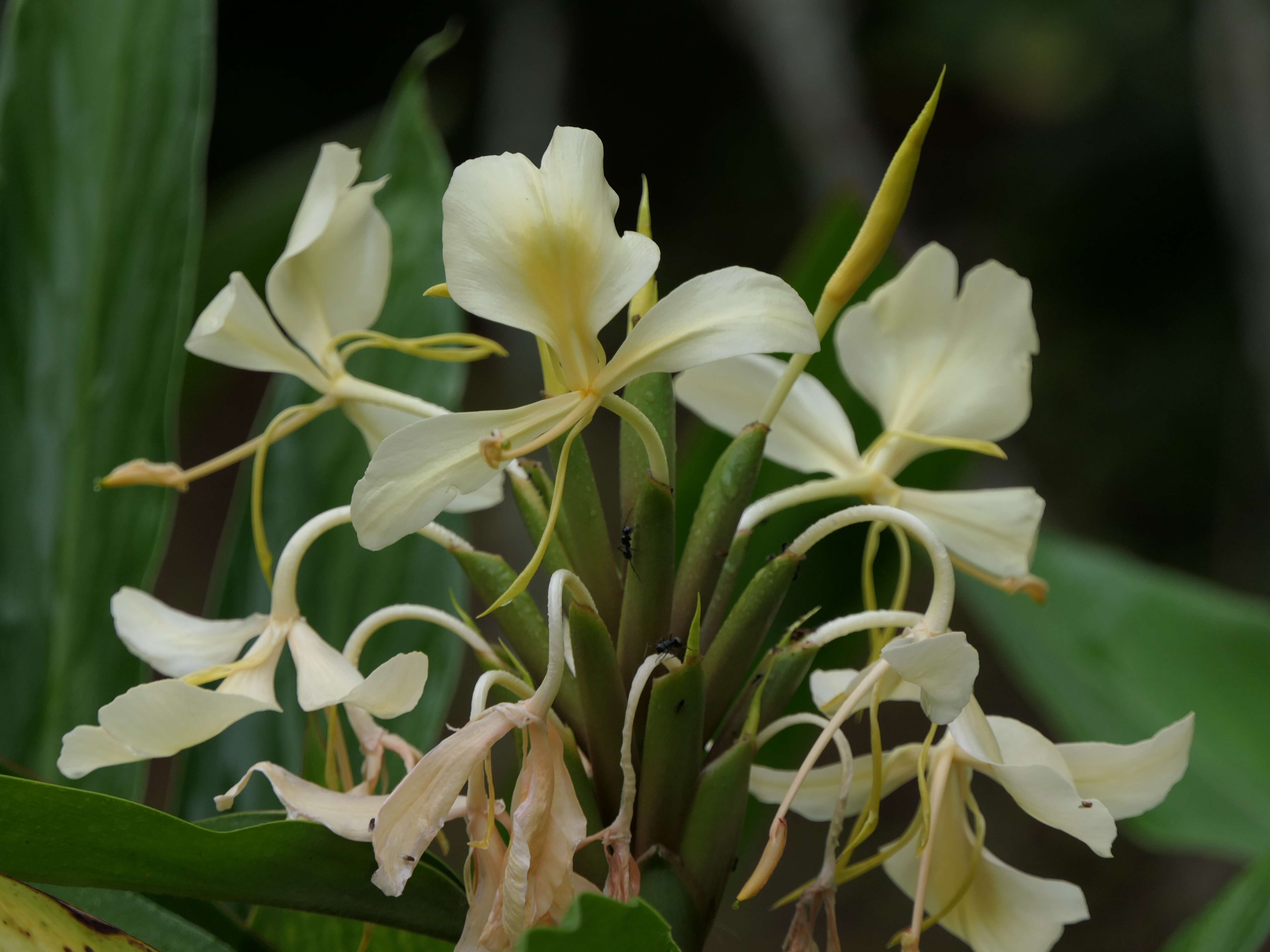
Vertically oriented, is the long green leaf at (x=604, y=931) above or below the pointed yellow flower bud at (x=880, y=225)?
below

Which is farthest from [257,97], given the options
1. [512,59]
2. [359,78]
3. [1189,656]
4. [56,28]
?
[1189,656]

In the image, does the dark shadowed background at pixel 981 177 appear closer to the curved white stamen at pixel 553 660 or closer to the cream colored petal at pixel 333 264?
the cream colored petal at pixel 333 264

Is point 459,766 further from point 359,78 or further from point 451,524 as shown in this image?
point 359,78

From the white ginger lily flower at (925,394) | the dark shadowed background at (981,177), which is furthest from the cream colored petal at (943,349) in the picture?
the dark shadowed background at (981,177)

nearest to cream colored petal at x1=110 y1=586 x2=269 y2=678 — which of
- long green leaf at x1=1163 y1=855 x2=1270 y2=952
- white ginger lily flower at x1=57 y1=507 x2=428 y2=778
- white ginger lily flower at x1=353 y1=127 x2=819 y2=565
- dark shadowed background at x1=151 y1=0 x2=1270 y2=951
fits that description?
white ginger lily flower at x1=57 y1=507 x2=428 y2=778

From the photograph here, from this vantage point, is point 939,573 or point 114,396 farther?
point 114,396

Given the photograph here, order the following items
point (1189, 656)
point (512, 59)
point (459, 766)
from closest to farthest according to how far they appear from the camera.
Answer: point (459, 766) → point (1189, 656) → point (512, 59)
